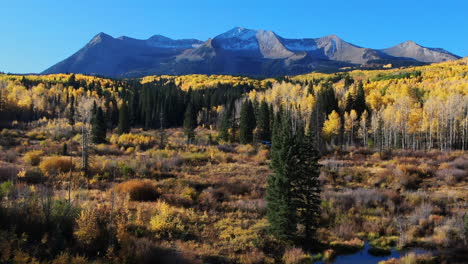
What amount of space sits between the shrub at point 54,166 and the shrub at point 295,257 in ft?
66.2

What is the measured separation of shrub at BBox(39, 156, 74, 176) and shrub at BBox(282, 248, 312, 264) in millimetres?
20190

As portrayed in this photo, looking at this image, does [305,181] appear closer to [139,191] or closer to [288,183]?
[288,183]

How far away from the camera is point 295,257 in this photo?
14688mm

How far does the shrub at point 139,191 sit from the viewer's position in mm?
22391

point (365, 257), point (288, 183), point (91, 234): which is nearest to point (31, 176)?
point (91, 234)

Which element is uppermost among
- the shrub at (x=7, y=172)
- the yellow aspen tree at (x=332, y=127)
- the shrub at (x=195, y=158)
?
the yellow aspen tree at (x=332, y=127)

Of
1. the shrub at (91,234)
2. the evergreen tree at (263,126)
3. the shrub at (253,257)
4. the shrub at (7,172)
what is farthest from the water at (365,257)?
the evergreen tree at (263,126)

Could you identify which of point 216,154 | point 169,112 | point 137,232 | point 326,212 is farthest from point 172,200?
point 169,112

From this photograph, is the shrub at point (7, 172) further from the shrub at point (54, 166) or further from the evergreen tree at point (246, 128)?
the evergreen tree at point (246, 128)

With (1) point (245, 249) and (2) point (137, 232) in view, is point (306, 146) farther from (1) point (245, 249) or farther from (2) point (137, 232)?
(2) point (137, 232)

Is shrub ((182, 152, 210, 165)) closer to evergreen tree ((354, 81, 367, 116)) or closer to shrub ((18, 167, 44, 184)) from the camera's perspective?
shrub ((18, 167, 44, 184))

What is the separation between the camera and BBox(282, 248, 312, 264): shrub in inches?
570

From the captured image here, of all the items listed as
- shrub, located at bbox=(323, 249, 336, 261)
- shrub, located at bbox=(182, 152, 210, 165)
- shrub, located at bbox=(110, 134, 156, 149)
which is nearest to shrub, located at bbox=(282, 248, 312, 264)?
shrub, located at bbox=(323, 249, 336, 261)

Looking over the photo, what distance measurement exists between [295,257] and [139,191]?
12.2m
